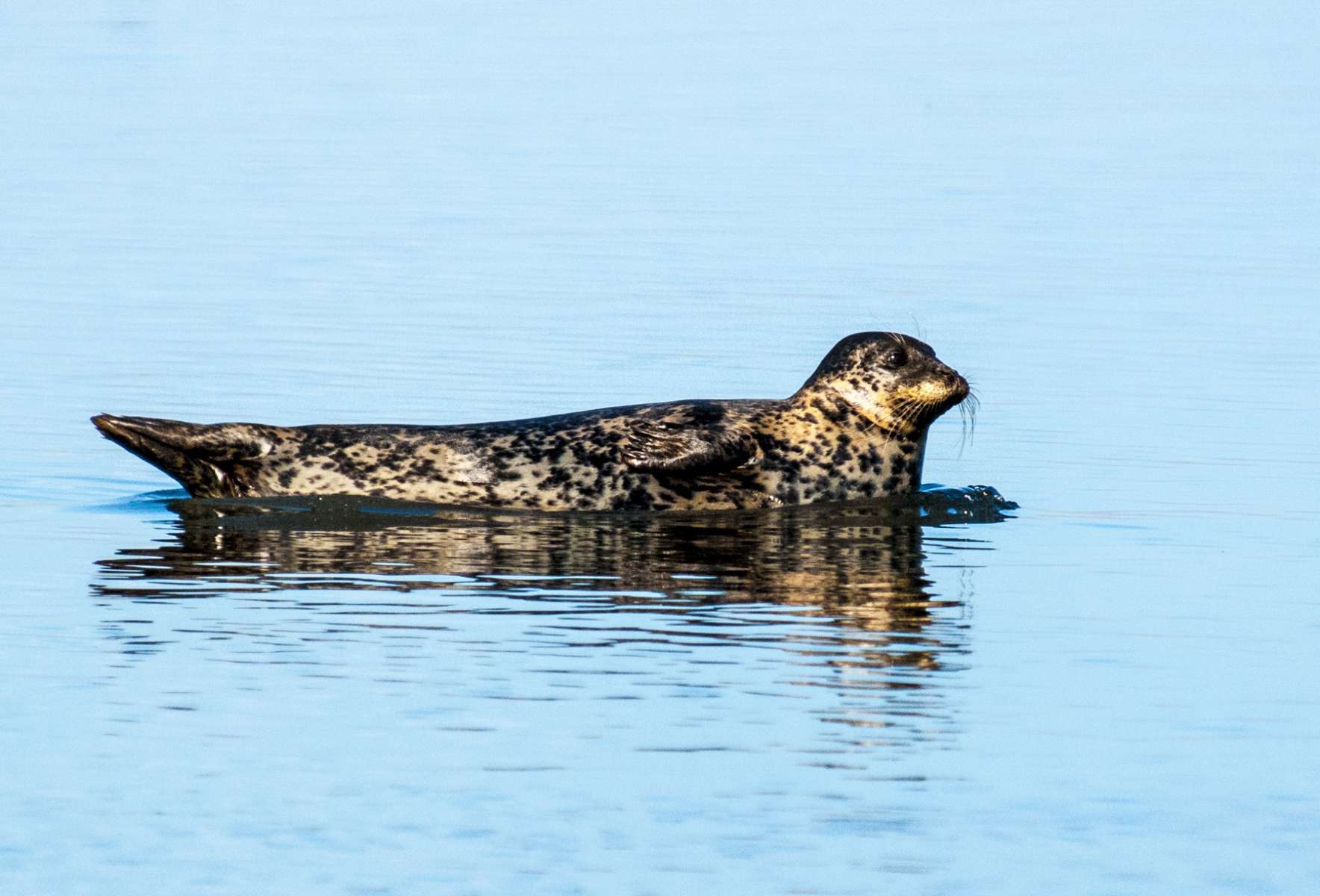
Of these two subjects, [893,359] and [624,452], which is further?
[893,359]

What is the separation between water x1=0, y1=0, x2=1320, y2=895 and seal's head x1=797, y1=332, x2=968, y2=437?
3.02 ft

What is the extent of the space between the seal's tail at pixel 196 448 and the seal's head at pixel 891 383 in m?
3.17

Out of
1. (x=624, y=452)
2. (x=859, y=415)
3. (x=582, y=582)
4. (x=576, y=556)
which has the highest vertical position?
(x=859, y=415)

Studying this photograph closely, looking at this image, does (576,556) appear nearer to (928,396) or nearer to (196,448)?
(196,448)

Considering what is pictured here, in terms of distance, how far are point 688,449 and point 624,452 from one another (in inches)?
14.9

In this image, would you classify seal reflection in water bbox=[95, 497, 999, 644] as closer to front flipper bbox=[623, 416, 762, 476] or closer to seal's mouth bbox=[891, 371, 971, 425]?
front flipper bbox=[623, 416, 762, 476]

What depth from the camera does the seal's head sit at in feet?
51.9

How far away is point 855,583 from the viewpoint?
13.1 m

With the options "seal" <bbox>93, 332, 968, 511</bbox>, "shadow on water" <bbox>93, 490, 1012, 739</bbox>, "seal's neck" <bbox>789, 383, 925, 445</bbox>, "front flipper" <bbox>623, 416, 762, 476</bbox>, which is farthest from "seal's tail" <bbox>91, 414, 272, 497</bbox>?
"seal's neck" <bbox>789, 383, 925, 445</bbox>

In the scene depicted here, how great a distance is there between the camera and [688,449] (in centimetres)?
1525

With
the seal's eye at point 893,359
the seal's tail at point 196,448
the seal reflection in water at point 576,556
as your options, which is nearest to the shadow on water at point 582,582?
the seal reflection in water at point 576,556

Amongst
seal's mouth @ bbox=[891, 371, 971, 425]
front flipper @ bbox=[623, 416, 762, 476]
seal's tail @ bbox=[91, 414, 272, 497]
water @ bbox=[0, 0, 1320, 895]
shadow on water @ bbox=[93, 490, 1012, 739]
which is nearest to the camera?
water @ bbox=[0, 0, 1320, 895]

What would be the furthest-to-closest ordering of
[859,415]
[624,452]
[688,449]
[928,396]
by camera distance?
[859,415] < [928,396] < [624,452] < [688,449]

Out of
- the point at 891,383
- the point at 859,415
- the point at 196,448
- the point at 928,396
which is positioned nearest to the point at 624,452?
the point at 859,415
